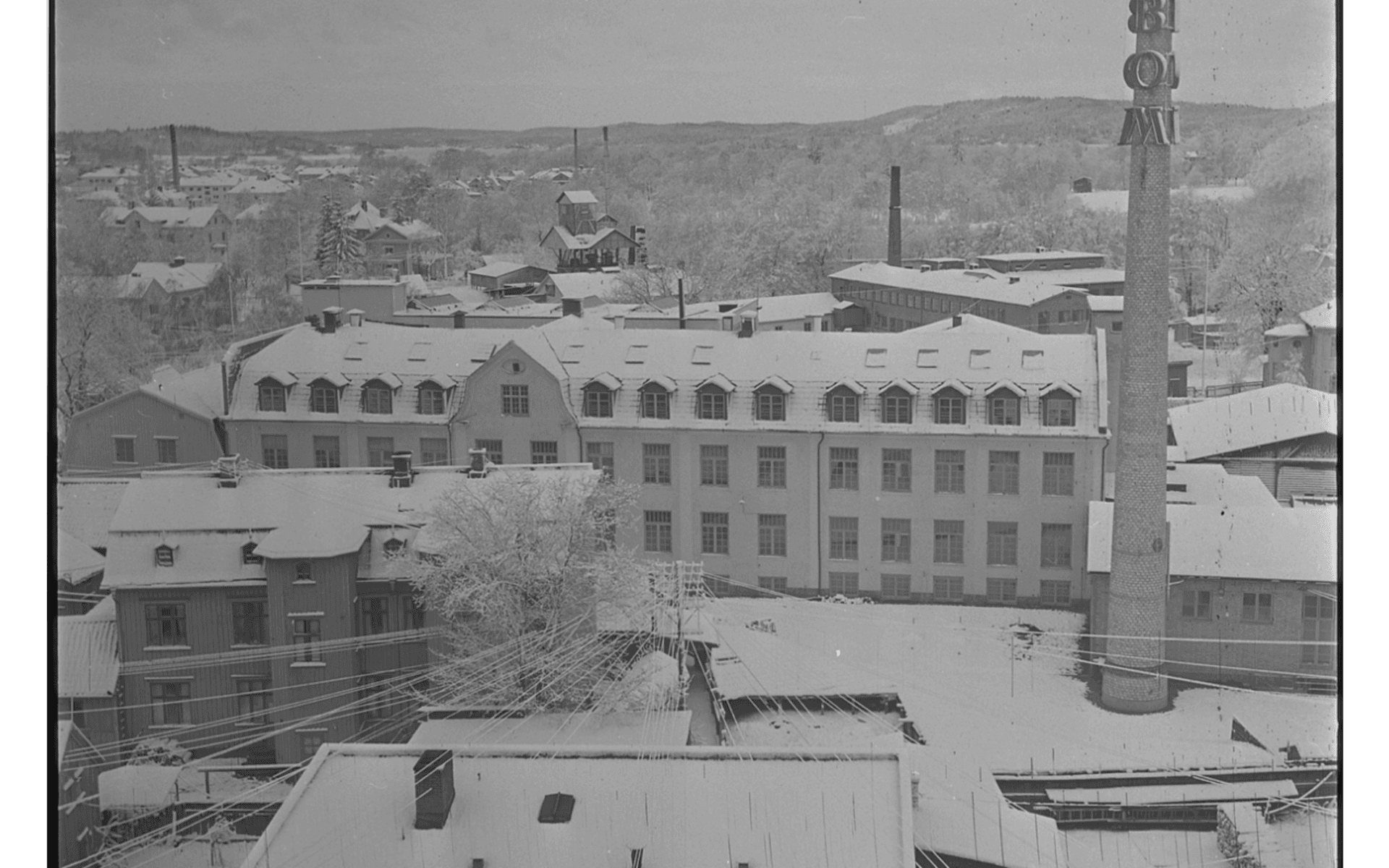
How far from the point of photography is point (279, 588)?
20.7 ft

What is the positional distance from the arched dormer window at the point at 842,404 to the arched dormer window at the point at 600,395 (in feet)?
2.89

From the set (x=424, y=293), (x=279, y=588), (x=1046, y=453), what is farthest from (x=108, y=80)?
(x=1046, y=453)

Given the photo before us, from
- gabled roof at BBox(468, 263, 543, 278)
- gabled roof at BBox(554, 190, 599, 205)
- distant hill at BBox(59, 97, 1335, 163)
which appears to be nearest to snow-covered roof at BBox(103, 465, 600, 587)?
gabled roof at BBox(468, 263, 543, 278)

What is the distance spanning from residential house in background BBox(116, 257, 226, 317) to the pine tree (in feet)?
1.48

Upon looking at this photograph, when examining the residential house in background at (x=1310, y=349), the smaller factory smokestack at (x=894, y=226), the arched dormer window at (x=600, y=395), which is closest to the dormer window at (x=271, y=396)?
the arched dormer window at (x=600, y=395)

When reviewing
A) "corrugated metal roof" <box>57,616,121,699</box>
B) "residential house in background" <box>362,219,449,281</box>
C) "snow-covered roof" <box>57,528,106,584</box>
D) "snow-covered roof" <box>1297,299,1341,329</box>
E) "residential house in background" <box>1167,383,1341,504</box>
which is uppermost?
"residential house in background" <box>362,219,449,281</box>

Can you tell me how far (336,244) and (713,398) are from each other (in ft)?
5.74

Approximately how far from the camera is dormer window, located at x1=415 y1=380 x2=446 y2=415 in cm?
643

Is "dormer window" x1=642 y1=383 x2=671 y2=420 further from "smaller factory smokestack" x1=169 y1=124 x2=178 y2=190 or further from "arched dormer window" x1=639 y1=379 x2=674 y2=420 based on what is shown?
"smaller factory smokestack" x1=169 y1=124 x2=178 y2=190

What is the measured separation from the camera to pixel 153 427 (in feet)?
21.2

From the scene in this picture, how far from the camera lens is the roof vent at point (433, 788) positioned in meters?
5.77

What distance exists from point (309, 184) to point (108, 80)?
3.12ft

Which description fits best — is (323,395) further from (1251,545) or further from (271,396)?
(1251,545)

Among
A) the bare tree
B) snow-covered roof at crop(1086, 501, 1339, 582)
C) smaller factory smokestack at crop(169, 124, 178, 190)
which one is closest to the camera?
the bare tree
